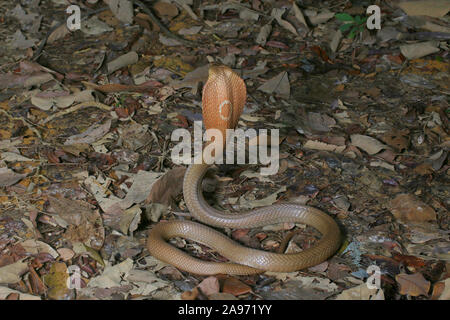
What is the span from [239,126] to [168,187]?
138 cm

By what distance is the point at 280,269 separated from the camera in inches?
159

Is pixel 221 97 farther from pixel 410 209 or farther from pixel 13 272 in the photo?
pixel 13 272

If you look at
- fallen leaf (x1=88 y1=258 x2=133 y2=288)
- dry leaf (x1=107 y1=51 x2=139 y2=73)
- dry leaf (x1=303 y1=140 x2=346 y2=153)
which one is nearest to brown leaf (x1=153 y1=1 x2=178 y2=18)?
dry leaf (x1=107 y1=51 x2=139 y2=73)

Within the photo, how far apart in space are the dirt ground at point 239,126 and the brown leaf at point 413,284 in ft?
0.03

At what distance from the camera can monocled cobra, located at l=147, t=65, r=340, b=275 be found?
403cm

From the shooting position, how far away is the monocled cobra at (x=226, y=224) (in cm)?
403

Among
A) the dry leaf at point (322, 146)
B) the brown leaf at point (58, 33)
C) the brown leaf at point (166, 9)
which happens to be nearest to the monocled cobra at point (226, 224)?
the dry leaf at point (322, 146)

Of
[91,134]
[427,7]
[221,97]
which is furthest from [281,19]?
[221,97]

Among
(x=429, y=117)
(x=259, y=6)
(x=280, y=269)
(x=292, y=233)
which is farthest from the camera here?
(x=259, y=6)

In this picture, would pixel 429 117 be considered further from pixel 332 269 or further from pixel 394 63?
pixel 332 269

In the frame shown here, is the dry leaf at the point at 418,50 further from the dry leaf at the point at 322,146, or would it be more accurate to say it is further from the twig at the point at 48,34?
the twig at the point at 48,34
